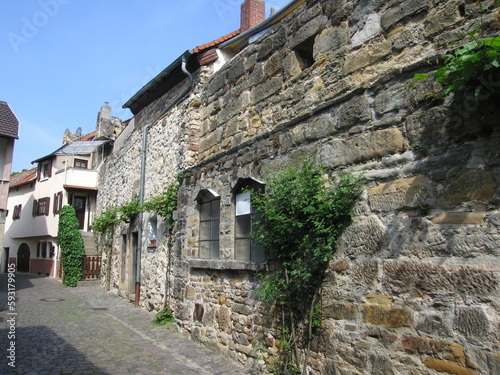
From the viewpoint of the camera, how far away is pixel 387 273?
11.6ft

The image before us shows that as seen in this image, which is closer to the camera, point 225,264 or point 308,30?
point 308,30

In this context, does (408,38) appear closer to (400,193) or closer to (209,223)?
(400,193)

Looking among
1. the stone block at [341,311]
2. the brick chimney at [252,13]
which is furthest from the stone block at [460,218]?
the brick chimney at [252,13]

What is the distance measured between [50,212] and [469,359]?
22.6 meters

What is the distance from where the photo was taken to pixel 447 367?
2.97 m

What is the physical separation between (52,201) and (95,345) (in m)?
17.5

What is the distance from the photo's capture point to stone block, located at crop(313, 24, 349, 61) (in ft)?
14.9

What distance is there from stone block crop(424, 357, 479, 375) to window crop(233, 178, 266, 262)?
261cm

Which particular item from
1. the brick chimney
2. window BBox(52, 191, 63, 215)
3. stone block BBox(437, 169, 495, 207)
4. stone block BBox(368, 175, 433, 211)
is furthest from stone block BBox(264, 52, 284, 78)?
window BBox(52, 191, 63, 215)

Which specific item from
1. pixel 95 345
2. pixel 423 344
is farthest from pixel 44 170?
pixel 423 344

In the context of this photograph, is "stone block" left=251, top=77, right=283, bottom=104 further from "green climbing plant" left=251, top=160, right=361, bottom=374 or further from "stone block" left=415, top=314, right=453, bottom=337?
"stone block" left=415, top=314, right=453, bottom=337

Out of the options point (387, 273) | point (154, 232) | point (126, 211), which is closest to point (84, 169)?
point (126, 211)

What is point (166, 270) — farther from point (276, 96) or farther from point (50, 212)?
point (50, 212)

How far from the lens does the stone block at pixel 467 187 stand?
290 cm
